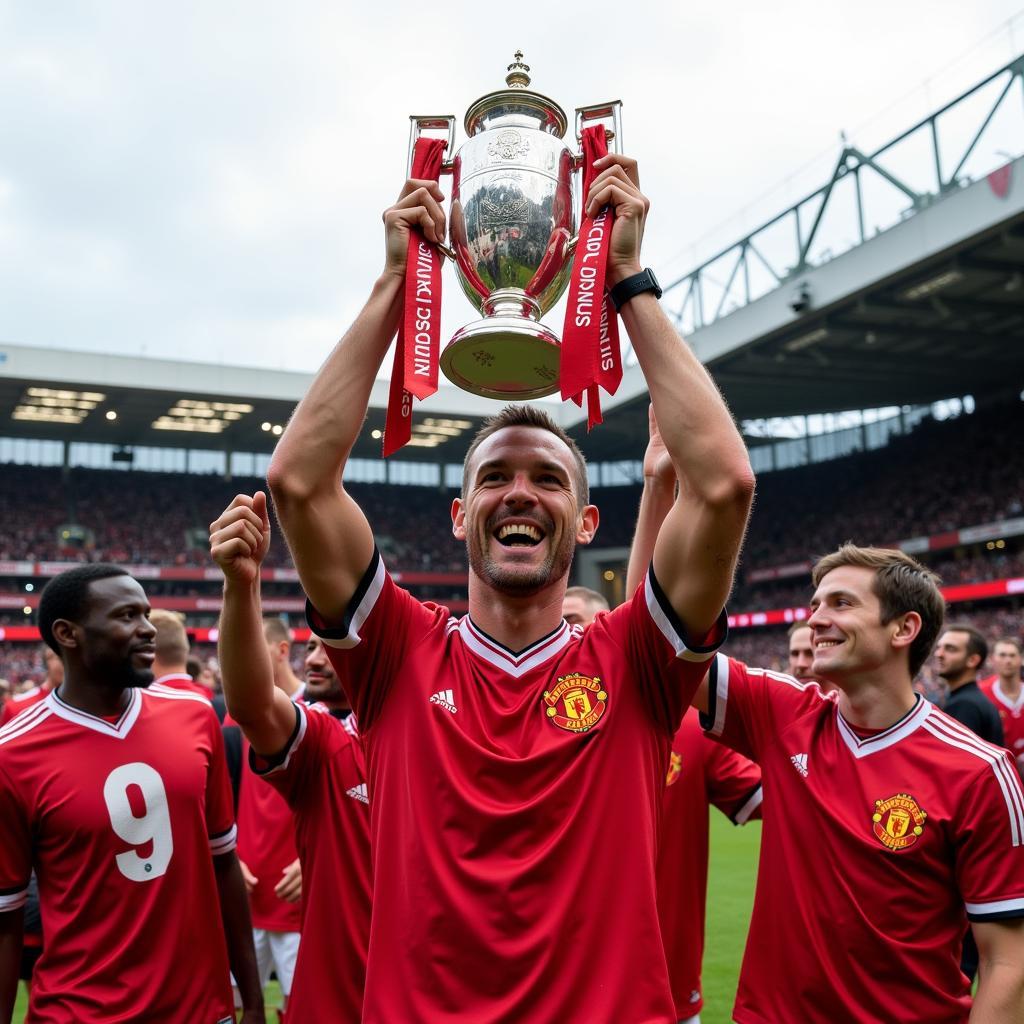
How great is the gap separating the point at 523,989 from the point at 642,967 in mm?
240

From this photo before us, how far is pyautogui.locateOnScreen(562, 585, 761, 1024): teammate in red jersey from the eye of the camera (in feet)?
11.4

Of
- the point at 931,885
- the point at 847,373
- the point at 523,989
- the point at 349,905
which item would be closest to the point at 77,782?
the point at 349,905

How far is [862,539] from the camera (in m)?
32.4

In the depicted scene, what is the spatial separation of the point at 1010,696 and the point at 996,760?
20.7 feet

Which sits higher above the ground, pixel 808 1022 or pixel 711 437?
pixel 711 437

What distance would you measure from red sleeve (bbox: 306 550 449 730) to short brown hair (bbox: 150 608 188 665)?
3481mm

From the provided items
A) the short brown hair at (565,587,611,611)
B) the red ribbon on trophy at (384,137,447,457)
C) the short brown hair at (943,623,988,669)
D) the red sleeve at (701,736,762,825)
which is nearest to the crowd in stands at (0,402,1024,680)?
the short brown hair at (943,623,988,669)

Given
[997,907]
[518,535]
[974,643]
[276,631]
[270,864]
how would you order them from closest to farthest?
1. [518,535]
2. [997,907]
3. [270,864]
4. [276,631]
5. [974,643]

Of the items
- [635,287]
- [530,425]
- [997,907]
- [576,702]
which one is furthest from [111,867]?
[997,907]

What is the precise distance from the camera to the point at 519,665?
220 cm

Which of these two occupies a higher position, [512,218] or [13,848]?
[512,218]

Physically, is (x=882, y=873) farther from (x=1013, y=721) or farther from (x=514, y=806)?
(x=1013, y=721)

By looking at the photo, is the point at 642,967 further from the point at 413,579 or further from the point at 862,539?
the point at 413,579

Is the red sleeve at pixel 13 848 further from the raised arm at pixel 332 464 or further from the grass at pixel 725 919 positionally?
the grass at pixel 725 919
